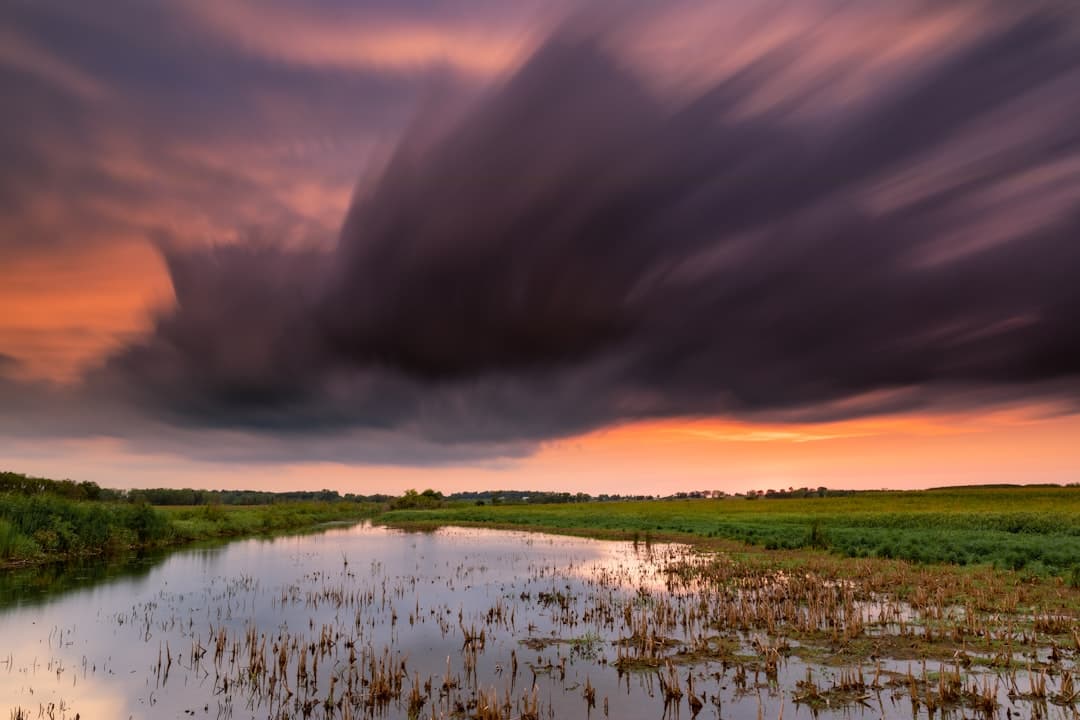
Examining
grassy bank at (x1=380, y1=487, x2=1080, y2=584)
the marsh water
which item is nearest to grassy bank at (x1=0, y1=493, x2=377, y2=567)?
the marsh water

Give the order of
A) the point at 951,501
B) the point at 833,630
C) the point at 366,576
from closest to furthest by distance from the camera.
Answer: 1. the point at 833,630
2. the point at 366,576
3. the point at 951,501

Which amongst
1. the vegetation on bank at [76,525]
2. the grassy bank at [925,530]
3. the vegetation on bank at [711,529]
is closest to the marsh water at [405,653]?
the vegetation on bank at [76,525]

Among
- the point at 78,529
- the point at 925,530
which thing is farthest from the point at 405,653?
the point at 925,530

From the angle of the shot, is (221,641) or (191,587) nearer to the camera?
(221,641)

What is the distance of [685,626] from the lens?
725 inches

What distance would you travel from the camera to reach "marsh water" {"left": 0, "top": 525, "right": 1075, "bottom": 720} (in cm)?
1184

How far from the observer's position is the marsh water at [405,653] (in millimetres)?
11836

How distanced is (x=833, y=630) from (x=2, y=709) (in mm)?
20301

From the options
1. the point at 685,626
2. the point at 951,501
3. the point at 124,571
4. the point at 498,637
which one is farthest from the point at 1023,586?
the point at 951,501

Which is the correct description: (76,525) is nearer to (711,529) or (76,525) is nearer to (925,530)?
(711,529)

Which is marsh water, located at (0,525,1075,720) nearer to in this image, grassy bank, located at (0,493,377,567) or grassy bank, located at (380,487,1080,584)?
grassy bank, located at (0,493,377,567)

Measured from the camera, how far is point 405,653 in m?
16.2

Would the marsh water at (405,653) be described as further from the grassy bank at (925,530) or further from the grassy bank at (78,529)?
the grassy bank at (925,530)

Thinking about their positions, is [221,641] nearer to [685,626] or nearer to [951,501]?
[685,626]
